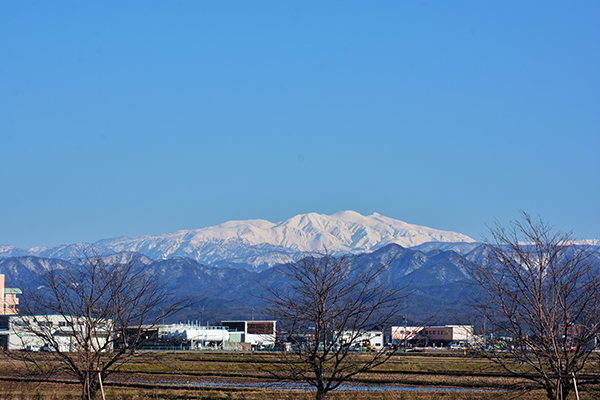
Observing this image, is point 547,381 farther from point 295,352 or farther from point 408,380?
point 408,380

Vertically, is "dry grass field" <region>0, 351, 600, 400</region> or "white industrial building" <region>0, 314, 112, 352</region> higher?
"white industrial building" <region>0, 314, 112, 352</region>

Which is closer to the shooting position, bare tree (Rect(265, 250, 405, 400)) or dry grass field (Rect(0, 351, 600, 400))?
bare tree (Rect(265, 250, 405, 400))

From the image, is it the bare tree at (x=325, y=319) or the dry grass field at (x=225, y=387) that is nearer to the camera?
the bare tree at (x=325, y=319)

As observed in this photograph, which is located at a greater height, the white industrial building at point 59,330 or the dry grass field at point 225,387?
the white industrial building at point 59,330

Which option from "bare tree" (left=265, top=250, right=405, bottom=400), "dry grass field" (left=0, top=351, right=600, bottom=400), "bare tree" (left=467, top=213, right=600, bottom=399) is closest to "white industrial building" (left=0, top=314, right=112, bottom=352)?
"dry grass field" (left=0, top=351, right=600, bottom=400)

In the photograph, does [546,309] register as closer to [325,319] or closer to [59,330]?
[325,319]

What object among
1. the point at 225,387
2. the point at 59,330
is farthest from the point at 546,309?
the point at 225,387

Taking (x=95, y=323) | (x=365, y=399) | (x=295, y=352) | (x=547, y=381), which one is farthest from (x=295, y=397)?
(x=547, y=381)

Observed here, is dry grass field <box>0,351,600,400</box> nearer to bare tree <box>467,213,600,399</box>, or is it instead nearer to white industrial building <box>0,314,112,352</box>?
white industrial building <box>0,314,112,352</box>

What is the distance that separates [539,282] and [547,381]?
115 inches

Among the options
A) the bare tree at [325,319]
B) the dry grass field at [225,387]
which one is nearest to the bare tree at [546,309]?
the bare tree at [325,319]

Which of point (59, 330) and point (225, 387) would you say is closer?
point (59, 330)

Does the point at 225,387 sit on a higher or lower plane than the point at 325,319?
lower

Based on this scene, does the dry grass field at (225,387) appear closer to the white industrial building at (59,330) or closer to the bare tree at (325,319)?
the white industrial building at (59,330)
